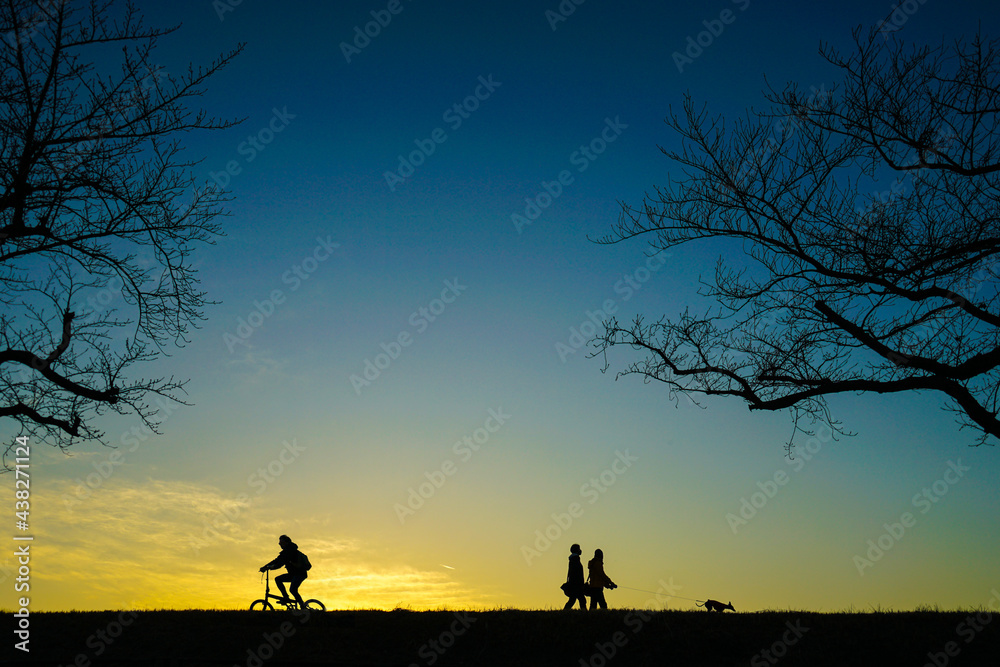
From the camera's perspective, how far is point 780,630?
47.3 feet

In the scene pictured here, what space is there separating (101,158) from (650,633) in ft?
43.6

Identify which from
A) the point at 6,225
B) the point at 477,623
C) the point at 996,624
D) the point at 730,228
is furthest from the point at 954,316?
the point at 6,225

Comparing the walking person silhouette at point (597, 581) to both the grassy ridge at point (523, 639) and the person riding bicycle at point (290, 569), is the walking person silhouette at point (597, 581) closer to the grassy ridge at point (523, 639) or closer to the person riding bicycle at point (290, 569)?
the grassy ridge at point (523, 639)

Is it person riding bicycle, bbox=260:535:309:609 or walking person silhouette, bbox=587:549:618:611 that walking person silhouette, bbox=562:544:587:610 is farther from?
person riding bicycle, bbox=260:535:309:609

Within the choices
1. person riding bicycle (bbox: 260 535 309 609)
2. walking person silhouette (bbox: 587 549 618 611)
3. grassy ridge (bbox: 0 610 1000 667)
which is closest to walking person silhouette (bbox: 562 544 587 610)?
walking person silhouette (bbox: 587 549 618 611)

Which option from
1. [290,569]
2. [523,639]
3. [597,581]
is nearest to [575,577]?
[597,581]

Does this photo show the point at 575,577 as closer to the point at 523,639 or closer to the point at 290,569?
the point at 523,639

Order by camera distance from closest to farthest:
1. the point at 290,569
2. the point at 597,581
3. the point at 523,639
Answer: the point at 523,639 → the point at 290,569 → the point at 597,581

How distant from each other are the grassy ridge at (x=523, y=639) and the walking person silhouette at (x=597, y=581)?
2.36 meters

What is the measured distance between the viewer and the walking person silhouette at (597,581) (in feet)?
61.9

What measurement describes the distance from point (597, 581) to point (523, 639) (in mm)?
4483

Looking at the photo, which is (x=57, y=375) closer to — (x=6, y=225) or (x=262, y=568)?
(x=6, y=225)

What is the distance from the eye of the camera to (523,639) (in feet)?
48.9

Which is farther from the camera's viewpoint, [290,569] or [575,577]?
[575,577]
